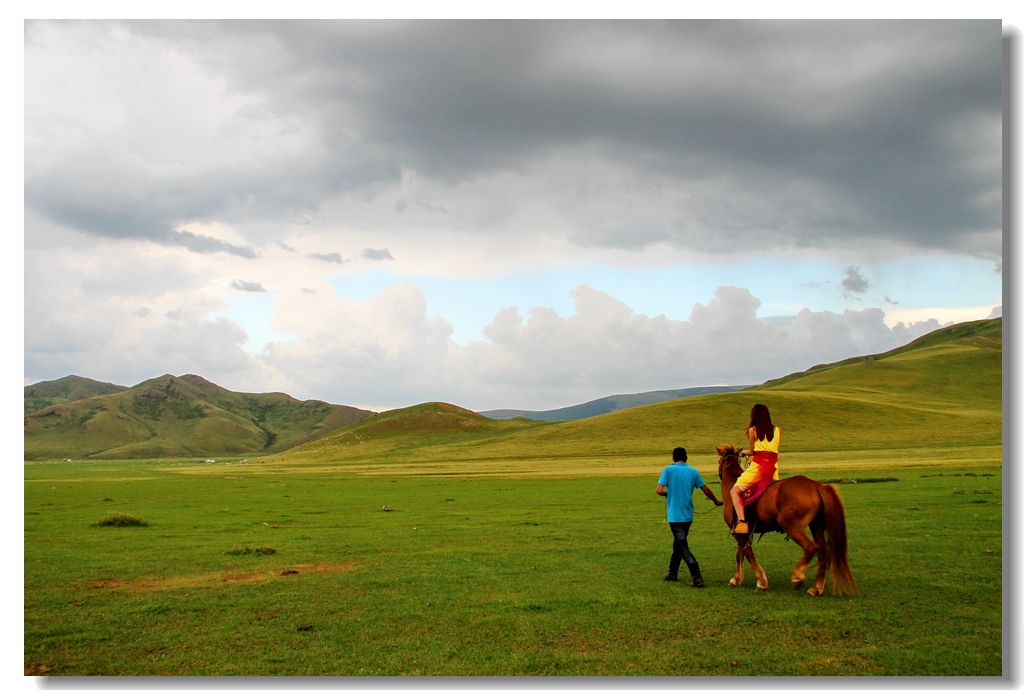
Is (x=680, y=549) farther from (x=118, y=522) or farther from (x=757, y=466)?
(x=118, y=522)

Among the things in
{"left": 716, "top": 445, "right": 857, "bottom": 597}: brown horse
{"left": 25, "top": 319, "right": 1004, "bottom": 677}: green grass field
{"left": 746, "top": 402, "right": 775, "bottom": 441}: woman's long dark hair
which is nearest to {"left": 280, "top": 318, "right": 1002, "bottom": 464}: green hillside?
{"left": 25, "top": 319, "right": 1004, "bottom": 677}: green grass field

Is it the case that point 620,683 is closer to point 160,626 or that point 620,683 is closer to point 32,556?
point 160,626

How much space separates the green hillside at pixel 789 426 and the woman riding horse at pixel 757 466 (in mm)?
73100

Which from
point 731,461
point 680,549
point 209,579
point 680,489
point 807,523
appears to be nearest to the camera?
point 807,523

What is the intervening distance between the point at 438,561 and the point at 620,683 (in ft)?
28.8

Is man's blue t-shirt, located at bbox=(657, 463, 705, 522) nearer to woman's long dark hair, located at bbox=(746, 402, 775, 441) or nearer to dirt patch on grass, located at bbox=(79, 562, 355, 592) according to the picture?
woman's long dark hair, located at bbox=(746, 402, 775, 441)

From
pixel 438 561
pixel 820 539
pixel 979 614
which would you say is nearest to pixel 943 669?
pixel 979 614

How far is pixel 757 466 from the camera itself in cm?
1277

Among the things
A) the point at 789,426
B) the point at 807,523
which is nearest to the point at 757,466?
the point at 807,523

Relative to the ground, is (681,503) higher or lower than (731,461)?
lower

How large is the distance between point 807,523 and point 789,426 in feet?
320

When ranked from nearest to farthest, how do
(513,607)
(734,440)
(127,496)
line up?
(513,607) → (127,496) → (734,440)

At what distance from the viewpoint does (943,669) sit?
8477 millimetres

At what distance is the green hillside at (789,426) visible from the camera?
91938 mm
